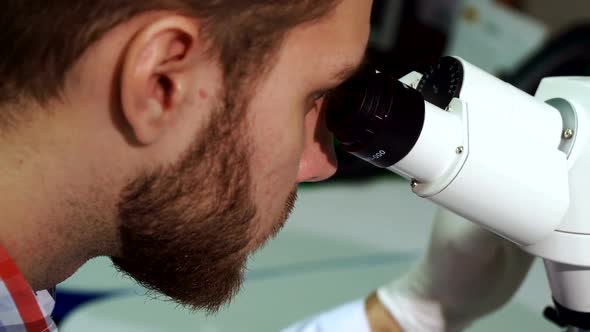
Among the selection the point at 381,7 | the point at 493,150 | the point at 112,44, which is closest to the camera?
the point at 112,44

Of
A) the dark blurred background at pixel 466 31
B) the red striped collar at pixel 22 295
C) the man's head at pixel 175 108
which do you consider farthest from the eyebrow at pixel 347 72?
the dark blurred background at pixel 466 31

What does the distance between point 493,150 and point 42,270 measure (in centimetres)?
43

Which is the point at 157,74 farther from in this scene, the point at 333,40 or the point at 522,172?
the point at 522,172

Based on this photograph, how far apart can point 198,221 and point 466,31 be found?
1.34 metres

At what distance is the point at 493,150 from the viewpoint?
0.74 m

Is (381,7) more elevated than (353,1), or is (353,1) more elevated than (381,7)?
(353,1)

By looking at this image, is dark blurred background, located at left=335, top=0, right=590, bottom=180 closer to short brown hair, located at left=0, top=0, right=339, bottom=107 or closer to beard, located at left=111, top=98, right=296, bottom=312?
beard, located at left=111, top=98, right=296, bottom=312

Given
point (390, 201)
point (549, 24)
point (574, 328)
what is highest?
point (574, 328)

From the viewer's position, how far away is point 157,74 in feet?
2.13

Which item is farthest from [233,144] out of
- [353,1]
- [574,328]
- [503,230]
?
[574,328]

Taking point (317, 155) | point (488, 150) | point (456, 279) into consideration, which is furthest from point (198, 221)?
point (456, 279)

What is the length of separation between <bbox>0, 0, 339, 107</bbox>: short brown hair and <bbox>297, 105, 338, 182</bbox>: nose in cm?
15

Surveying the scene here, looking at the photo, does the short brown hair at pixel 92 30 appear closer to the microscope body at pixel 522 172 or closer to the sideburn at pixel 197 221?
the sideburn at pixel 197 221

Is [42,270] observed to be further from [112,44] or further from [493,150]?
[493,150]
